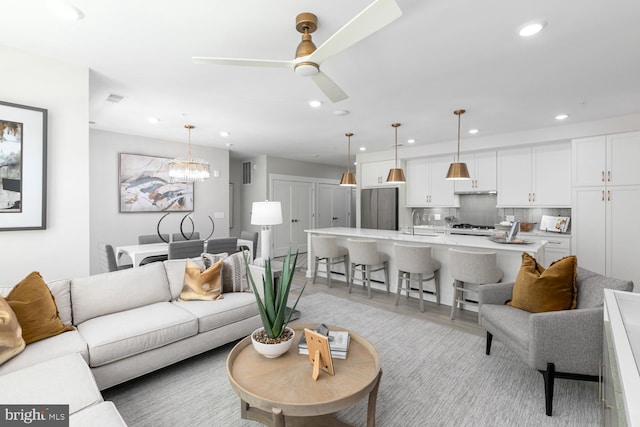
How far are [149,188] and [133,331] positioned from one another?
12.8 feet

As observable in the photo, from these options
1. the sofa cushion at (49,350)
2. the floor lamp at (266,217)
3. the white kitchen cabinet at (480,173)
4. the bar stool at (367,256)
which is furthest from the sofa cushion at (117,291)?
the white kitchen cabinet at (480,173)

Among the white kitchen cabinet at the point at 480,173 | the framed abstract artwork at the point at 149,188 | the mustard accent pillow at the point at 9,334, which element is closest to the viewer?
the mustard accent pillow at the point at 9,334

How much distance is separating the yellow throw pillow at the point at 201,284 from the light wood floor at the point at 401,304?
149 cm

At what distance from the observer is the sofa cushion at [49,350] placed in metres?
1.68

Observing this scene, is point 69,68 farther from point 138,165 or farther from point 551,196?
point 551,196

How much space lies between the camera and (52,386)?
1.44 metres

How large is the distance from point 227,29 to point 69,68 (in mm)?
1619

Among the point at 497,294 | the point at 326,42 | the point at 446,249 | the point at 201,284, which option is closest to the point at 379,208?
the point at 446,249

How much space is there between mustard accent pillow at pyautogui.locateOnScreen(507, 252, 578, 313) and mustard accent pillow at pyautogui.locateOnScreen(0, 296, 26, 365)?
3.40 meters

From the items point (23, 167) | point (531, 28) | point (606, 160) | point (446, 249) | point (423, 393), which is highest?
point (531, 28)

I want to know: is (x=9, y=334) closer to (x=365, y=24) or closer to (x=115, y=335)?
(x=115, y=335)

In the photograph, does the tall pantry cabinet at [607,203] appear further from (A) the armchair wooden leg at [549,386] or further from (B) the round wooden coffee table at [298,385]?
(B) the round wooden coffee table at [298,385]

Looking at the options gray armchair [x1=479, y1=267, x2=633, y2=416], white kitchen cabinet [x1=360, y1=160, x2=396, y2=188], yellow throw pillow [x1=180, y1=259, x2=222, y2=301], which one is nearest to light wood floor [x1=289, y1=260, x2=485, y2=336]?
gray armchair [x1=479, y1=267, x2=633, y2=416]

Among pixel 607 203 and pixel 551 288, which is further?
pixel 607 203
